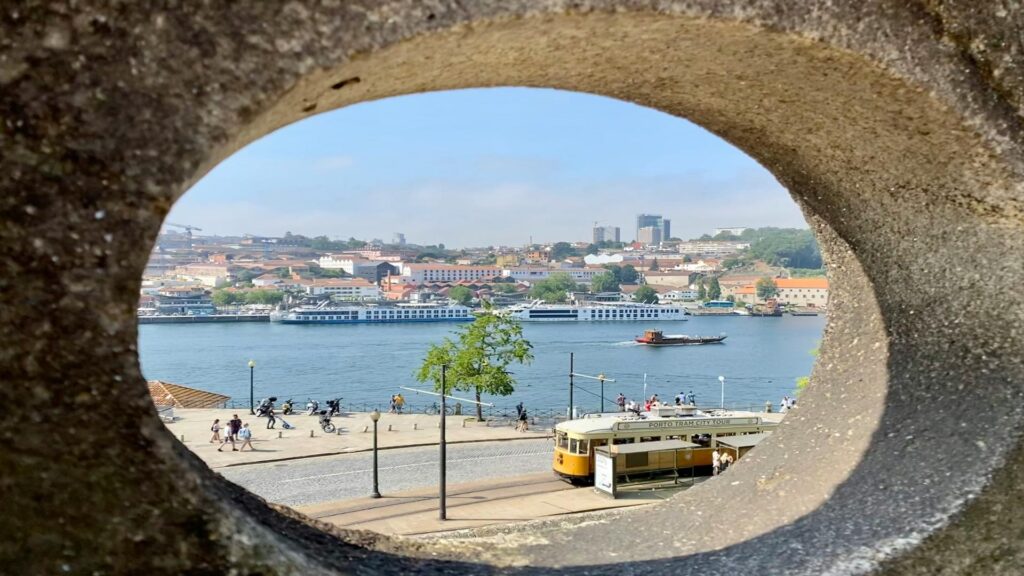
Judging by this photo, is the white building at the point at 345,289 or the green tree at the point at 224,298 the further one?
the white building at the point at 345,289

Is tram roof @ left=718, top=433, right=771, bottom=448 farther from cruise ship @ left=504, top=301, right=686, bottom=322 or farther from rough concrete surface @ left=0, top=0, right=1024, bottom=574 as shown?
cruise ship @ left=504, top=301, right=686, bottom=322

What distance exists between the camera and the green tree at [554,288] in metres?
100

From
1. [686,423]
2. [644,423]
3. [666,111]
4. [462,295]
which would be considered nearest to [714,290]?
[462,295]

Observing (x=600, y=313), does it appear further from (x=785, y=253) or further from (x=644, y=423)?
(x=644, y=423)

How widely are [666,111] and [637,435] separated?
50.0 feet

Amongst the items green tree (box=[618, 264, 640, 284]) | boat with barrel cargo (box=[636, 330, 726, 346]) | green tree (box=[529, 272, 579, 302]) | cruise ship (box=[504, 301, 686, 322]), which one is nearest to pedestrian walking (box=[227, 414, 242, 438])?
boat with barrel cargo (box=[636, 330, 726, 346])

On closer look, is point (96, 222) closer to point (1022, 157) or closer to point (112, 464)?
point (112, 464)

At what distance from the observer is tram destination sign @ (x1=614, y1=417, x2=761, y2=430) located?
17.8m

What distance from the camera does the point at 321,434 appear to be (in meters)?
25.2

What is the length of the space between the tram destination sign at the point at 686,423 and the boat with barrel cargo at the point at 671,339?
45622mm

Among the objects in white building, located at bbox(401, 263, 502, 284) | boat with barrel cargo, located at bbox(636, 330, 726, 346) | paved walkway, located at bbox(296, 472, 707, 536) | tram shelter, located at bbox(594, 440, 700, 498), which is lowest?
boat with barrel cargo, located at bbox(636, 330, 726, 346)

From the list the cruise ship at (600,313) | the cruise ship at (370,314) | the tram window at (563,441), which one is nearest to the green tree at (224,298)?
the cruise ship at (370,314)

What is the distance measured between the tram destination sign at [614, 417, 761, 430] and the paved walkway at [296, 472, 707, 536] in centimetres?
130

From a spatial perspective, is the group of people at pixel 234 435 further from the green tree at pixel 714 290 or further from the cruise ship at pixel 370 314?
the green tree at pixel 714 290
